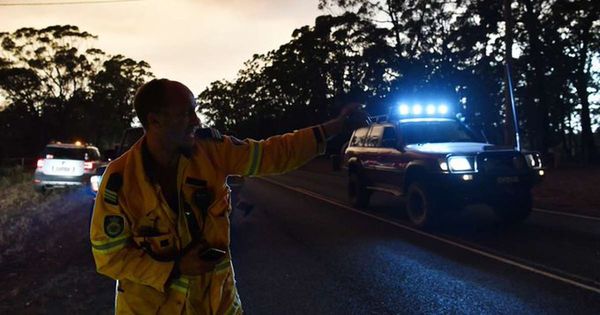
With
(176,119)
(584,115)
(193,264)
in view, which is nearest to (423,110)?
(176,119)

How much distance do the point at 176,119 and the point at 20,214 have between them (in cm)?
1316

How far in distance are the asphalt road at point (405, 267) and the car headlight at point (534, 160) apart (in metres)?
1.08

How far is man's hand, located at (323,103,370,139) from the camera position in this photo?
2.46m

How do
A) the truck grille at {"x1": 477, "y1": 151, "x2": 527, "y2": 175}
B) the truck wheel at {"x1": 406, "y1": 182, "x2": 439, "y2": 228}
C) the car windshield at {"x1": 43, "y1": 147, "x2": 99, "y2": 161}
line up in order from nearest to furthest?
1. the truck grille at {"x1": 477, "y1": 151, "x2": 527, "y2": 175}
2. the truck wheel at {"x1": 406, "y1": 182, "x2": 439, "y2": 228}
3. the car windshield at {"x1": 43, "y1": 147, "x2": 99, "y2": 161}

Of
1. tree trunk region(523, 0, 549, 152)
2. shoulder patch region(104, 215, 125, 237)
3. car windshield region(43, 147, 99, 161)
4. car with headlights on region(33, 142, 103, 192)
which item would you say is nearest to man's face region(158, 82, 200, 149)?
shoulder patch region(104, 215, 125, 237)

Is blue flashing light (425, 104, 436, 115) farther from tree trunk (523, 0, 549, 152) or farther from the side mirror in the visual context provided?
tree trunk (523, 0, 549, 152)

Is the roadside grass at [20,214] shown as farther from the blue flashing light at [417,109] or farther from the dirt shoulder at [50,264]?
the blue flashing light at [417,109]

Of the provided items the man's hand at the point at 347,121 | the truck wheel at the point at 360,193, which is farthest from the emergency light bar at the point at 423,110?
the man's hand at the point at 347,121

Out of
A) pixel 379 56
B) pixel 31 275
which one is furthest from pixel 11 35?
pixel 31 275

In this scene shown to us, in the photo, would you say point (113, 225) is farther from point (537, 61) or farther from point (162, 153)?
point (537, 61)

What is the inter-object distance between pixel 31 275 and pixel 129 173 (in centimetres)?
592

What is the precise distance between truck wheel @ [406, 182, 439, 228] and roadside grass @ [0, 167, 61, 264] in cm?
680

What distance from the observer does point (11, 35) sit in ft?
152

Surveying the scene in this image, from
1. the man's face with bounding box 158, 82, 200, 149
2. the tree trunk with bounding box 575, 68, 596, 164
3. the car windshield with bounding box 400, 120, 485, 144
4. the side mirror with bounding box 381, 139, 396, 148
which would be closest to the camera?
the man's face with bounding box 158, 82, 200, 149
